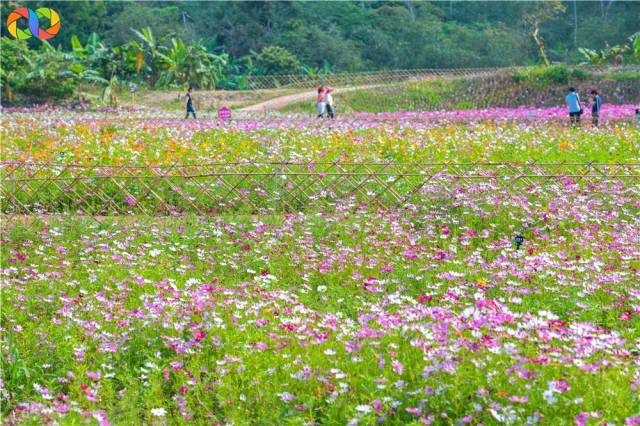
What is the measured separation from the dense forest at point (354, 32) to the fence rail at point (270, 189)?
24.4 metres

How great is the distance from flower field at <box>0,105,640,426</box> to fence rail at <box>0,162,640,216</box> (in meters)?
0.06

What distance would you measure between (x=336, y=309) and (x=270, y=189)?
14.5ft

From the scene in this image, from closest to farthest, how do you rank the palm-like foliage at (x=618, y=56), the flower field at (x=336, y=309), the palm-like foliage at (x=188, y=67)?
the flower field at (x=336, y=309)
the palm-like foliage at (x=188, y=67)
the palm-like foliage at (x=618, y=56)

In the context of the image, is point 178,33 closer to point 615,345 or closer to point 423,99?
point 423,99

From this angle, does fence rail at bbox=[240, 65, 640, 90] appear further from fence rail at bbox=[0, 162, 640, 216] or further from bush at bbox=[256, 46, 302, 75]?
fence rail at bbox=[0, 162, 640, 216]

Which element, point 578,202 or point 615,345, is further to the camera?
point 578,202

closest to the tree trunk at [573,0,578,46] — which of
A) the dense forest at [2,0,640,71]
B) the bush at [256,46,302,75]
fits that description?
the dense forest at [2,0,640,71]

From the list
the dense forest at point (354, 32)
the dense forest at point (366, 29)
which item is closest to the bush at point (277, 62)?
the dense forest at point (354, 32)

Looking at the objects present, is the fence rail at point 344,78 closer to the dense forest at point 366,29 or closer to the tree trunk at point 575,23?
the dense forest at point 366,29

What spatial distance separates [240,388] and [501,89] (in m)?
25.8

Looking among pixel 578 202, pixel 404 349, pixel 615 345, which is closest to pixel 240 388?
pixel 404 349

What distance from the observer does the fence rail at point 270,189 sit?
1073cm

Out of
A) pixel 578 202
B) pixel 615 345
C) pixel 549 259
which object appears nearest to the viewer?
pixel 615 345

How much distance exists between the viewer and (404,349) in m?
5.80
